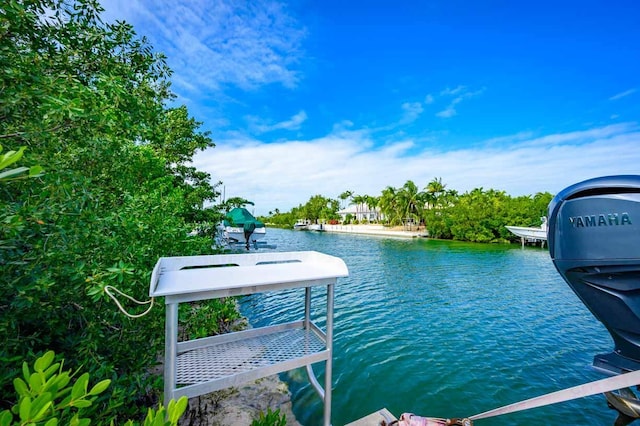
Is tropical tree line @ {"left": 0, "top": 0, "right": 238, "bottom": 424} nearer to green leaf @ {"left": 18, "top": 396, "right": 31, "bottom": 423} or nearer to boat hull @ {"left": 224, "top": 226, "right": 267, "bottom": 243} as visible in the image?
green leaf @ {"left": 18, "top": 396, "right": 31, "bottom": 423}

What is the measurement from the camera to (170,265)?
2318 mm

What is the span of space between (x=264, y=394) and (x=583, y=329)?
6.45 metres

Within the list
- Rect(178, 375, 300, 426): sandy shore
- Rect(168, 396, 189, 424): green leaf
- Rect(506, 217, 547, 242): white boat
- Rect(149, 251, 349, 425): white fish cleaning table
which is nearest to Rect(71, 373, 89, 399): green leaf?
Rect(168, 396, 189, 424): green leaf

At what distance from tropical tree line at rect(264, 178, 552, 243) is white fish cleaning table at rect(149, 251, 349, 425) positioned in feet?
91.5

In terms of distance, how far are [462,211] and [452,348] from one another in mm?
27352

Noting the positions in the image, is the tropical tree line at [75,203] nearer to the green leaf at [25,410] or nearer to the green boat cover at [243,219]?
the green leaf at [25,410]

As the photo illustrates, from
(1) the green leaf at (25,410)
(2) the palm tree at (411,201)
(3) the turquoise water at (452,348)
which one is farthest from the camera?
(2) the palm tree at (411,201)

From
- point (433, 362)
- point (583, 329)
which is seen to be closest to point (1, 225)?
point (433, 362)

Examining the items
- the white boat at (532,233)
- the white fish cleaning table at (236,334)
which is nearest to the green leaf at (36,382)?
the white fish cleaning table at (236,334)

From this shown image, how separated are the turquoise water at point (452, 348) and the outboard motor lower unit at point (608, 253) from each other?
188 cm

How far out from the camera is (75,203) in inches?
64.6

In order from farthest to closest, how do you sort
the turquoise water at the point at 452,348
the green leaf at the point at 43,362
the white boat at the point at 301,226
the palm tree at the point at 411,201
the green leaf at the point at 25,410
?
the white boat at the point at 301,226 < the palm tree at the point at 411,201 < the turquoise water at the point at 452,348 < the green leaf at the point at 43,362 < the green leaf at the point at 25,410

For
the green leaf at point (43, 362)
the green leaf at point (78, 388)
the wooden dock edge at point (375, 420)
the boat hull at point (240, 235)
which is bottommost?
the wooden dock edge at point (375, 420)

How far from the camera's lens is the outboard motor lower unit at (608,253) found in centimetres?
190
